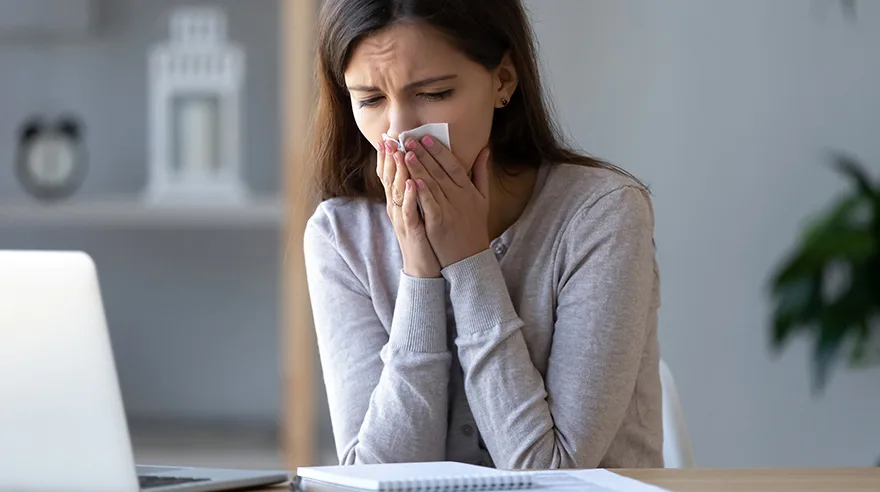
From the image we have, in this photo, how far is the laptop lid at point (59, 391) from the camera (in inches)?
Answer: 32.1

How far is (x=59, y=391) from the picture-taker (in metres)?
0.82

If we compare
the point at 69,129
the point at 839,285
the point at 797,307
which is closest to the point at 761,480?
the point at 797,307

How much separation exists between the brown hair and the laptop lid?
0.58m

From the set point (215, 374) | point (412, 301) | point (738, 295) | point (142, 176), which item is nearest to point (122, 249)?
point (142, 176)

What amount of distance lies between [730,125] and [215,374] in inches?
58.7

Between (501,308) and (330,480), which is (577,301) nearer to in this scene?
(501,308)

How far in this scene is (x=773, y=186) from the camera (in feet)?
9.53

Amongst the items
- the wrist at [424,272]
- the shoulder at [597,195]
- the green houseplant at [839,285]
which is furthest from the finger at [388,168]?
the green houseplant at [839,285]

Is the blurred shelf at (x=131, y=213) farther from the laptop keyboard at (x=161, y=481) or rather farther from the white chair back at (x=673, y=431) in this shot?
the laptop keyboard at (x=161, y=481)

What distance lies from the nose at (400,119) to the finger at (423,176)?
0.09 feet

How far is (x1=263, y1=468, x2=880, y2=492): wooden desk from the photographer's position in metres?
0.93

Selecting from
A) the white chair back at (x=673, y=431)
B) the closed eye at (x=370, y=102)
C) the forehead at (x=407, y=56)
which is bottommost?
the white chair back at (x=673, y=431)

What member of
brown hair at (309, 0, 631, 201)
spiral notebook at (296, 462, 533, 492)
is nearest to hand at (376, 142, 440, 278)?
brown hair at (309, 0, 631, 201)

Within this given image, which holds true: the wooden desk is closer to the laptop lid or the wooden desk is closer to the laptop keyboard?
the laptop keyboard
